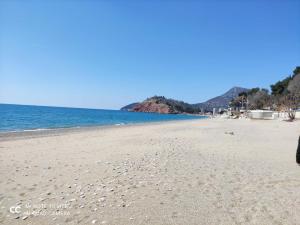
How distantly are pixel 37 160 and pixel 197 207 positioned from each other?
20.7 feet

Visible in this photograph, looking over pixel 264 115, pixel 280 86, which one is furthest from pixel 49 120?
pixel 280 86

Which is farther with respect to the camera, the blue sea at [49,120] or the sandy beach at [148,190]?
the blue sea at [49,120]

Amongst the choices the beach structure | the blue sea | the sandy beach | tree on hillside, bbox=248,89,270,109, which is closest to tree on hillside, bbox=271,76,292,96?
tree on hillside, bbox=248,89,270,109

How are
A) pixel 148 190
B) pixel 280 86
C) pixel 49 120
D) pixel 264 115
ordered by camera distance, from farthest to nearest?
pixel 280 86
pixel 264 115
pixel 49 120
pixel 148 190

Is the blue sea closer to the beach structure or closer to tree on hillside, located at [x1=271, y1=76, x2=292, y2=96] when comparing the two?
the beach structure

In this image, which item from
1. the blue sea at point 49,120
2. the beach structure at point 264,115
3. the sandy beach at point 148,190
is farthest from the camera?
the beach structure at point 264,115

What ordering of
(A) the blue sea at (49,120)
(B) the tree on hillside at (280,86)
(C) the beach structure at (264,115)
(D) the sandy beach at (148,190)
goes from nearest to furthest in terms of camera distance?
1. (D) the sandy beach at (148,190)
2. (A) the blue sea at (49,120)
3. (C) the beach structure at (264,115)
4. (B) the tree on hillside at (280,86)

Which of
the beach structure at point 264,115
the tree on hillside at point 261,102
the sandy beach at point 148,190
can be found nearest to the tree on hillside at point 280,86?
the tree on hillside at point 261,102

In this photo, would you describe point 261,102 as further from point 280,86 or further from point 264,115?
point 264,115

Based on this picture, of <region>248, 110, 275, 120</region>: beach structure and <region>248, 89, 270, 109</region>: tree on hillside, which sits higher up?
<region>248, 89, 270, 109</region>: tree on hillside

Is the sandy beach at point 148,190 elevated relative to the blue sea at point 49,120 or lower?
lower

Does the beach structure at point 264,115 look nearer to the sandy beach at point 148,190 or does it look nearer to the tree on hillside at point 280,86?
the tree on hillside at point 280,86

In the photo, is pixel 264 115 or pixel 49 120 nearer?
pixel 49 120

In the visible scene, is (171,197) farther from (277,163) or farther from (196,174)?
(277,163)
